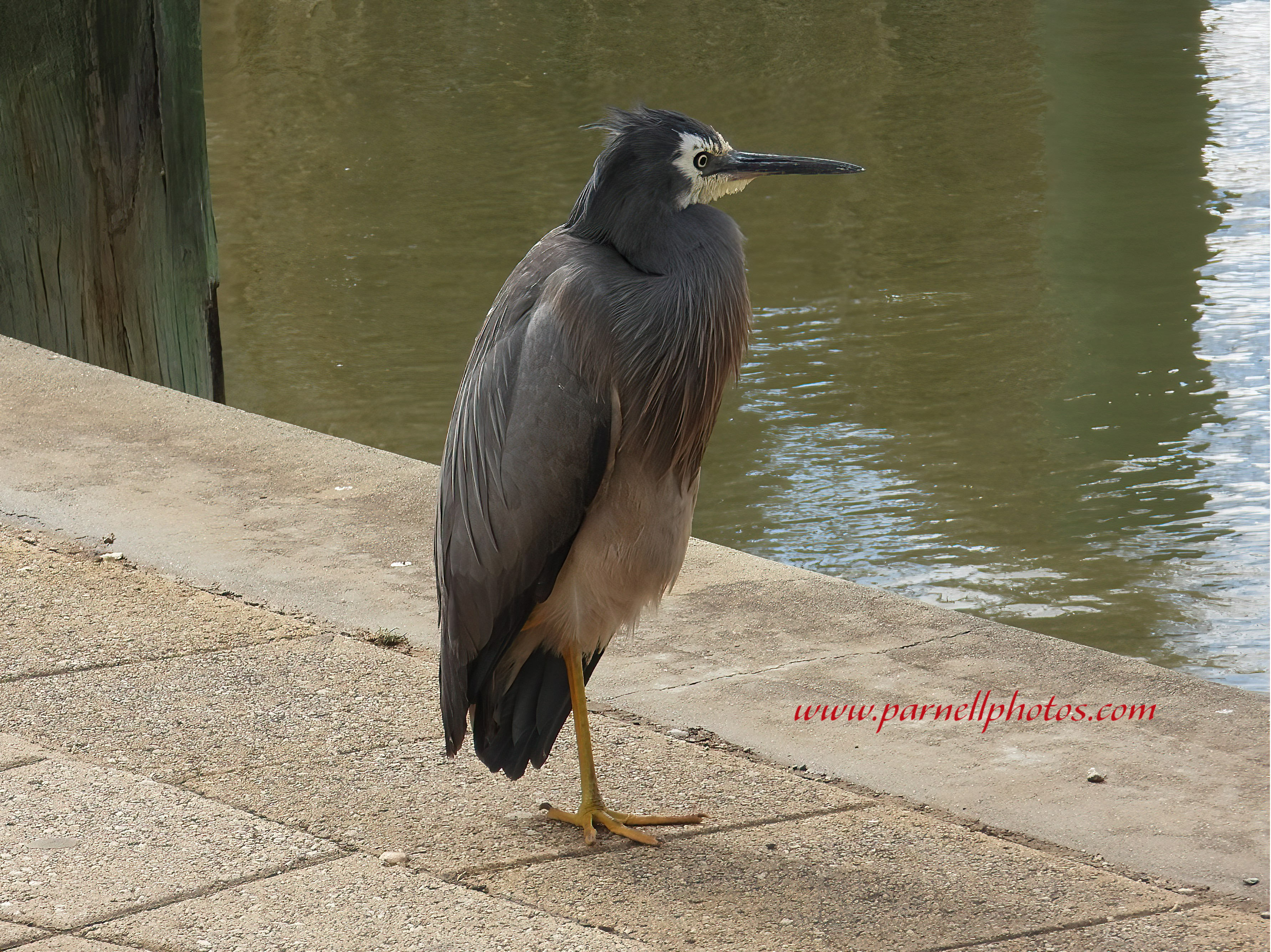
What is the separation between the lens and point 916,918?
3131 millimetres

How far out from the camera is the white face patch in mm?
3439

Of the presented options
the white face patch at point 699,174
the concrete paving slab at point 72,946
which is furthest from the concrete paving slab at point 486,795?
the white face patch at point 699,174

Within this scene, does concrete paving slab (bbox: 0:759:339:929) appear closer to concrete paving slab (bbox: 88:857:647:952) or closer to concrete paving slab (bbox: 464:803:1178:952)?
concrete paving slab (bbox: 88:857:647:952)

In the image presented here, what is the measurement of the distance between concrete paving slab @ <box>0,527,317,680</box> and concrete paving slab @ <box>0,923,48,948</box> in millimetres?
1210

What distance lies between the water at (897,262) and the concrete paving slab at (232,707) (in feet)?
10.4

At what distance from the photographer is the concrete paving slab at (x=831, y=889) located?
3.09 metres

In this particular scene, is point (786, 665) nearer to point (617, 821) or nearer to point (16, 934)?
point (617, 821)

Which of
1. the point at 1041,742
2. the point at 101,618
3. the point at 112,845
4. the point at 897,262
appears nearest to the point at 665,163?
the point at 1041,742

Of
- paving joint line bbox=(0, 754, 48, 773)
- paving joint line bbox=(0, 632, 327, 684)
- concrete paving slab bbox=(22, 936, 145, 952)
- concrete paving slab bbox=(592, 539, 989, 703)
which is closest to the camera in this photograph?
→ concrete paving slab bbox=(22, 936, 145, 952)

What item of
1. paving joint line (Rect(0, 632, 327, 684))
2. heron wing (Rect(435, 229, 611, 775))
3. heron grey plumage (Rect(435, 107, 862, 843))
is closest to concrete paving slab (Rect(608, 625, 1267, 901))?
heron grey plumage (Rect(435, 107, 862, 843))

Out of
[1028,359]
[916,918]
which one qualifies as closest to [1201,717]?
[916,918]

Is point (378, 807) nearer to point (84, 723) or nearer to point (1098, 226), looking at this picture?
point (84, 723)

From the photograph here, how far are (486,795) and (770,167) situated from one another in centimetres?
151

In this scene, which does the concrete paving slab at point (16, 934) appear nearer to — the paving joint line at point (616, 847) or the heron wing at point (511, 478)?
the paving joint line at point (616, 847)
